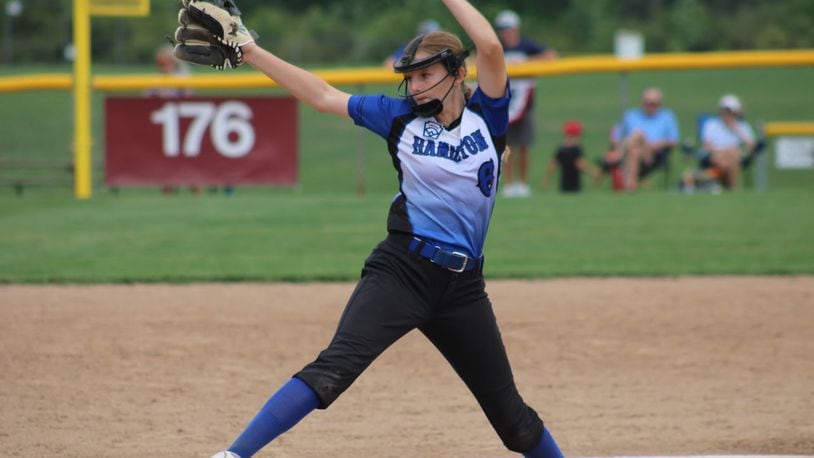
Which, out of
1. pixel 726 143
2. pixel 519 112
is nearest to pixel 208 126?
pixel 519 112

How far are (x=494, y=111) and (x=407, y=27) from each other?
34835 millimetres

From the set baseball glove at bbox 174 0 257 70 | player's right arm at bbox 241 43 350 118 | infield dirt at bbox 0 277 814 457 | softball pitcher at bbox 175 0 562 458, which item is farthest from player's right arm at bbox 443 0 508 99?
infield dirt at bbox 0 277 814 457

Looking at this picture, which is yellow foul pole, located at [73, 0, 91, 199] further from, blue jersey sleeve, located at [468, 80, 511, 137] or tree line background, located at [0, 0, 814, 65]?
tree line background, located at [0, 0, 814, 65]

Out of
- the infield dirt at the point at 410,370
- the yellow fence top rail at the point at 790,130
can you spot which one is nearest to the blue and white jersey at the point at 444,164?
the infield dirt at the point at 410,370

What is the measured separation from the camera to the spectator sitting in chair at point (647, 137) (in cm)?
1514

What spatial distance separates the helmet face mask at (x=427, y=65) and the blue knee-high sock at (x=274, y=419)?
3.44 feet

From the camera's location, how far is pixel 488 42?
4.30 metres

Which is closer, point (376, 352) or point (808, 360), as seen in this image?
point (376, 352)

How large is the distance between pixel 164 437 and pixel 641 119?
36.0ft

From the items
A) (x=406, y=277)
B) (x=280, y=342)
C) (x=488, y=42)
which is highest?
(x=488, y=42)

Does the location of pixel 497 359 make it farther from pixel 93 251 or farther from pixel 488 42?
pixel 93 251

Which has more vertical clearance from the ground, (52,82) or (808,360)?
(52,82)

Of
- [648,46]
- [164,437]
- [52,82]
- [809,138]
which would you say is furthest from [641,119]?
[648,46]

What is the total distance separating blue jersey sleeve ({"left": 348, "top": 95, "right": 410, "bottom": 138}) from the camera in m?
4.44
